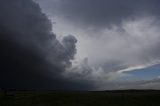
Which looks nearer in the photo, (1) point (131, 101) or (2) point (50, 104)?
(2) point (50, 104)

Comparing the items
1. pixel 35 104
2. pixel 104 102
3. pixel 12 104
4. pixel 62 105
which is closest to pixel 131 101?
pixel 104 102

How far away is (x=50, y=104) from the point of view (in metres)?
47.7

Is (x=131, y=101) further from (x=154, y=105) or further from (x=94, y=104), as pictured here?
(x=94, y=104)

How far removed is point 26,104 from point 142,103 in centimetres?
2424

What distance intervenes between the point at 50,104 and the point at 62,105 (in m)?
3.03

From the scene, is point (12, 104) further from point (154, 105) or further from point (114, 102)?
point (154, 105)

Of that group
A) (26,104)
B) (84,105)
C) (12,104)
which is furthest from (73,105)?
(12,104)

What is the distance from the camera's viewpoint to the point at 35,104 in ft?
155

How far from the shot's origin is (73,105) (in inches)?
1799

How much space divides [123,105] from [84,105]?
25.6 ft

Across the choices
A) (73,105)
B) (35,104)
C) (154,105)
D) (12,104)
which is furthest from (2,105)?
(154,105)

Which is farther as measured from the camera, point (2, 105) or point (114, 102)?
point (114, 102)

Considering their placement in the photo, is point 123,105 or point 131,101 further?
point 131,101

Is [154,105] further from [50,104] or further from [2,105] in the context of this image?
[2,105]
